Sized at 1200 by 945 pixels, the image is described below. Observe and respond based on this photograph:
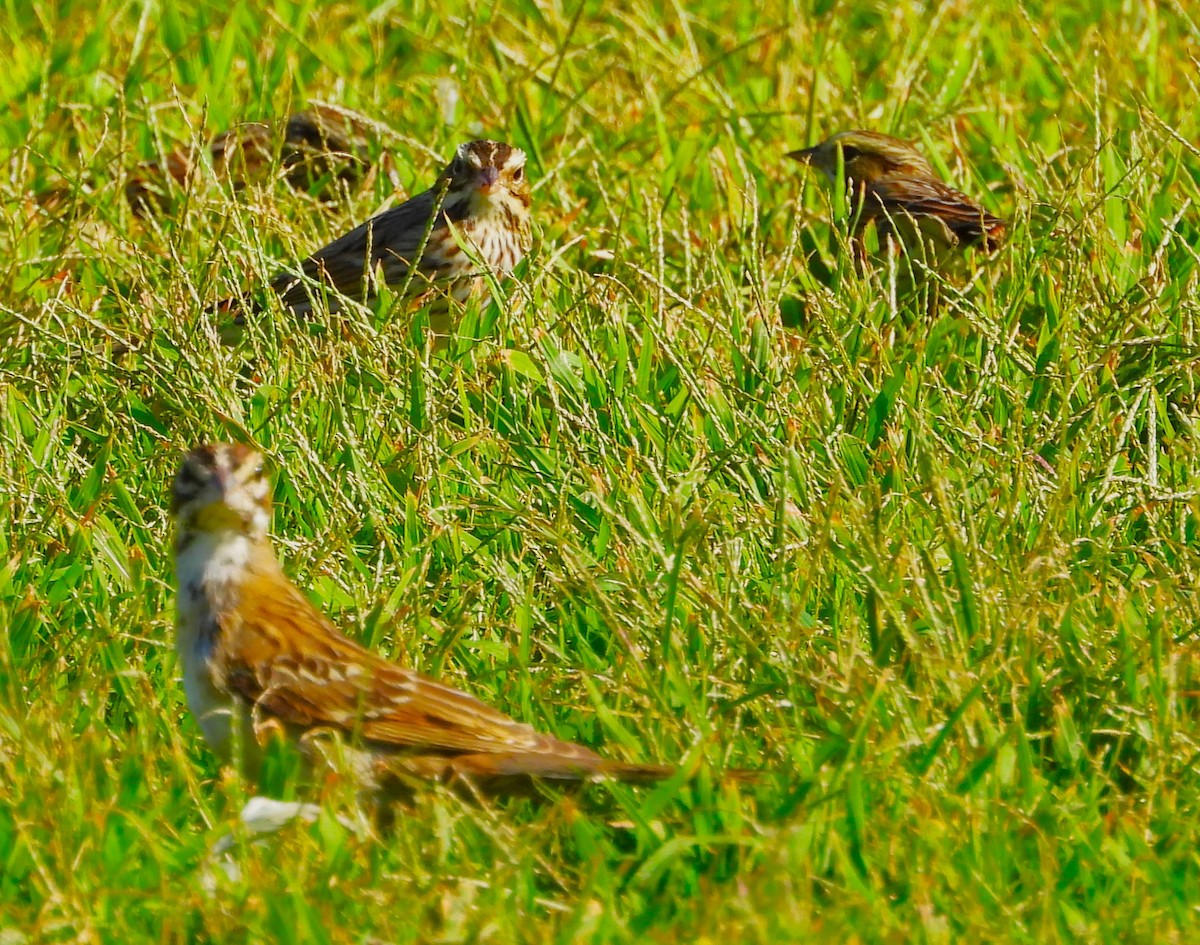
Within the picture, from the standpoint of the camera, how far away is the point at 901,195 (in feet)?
24.7

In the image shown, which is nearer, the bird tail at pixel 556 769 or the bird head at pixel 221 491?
the bird tail at pixel 556 769

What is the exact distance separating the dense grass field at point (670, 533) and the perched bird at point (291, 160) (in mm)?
167

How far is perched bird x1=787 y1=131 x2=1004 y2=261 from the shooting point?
7277 mm

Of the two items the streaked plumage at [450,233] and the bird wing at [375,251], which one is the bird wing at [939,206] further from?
the bird wing at [375,251]

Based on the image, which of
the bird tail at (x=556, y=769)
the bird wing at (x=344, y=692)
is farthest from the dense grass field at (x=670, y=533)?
the bird wing at (x=344, y=692)

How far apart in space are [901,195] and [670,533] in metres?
3.14

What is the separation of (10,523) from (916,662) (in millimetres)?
2434

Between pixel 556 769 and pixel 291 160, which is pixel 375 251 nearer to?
pixel 291 160

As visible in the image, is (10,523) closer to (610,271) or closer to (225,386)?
(225,386)

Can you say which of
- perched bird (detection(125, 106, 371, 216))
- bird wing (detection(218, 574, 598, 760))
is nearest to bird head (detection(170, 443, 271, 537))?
bird wing (detection(218, 574, 598, 760))

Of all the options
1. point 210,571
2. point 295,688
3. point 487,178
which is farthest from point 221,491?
point 487,178

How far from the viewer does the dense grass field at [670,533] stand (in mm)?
3762

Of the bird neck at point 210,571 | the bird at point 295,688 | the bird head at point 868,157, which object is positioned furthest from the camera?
the bird head at point 868,157

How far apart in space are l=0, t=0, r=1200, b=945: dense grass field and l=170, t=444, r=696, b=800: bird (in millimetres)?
112
